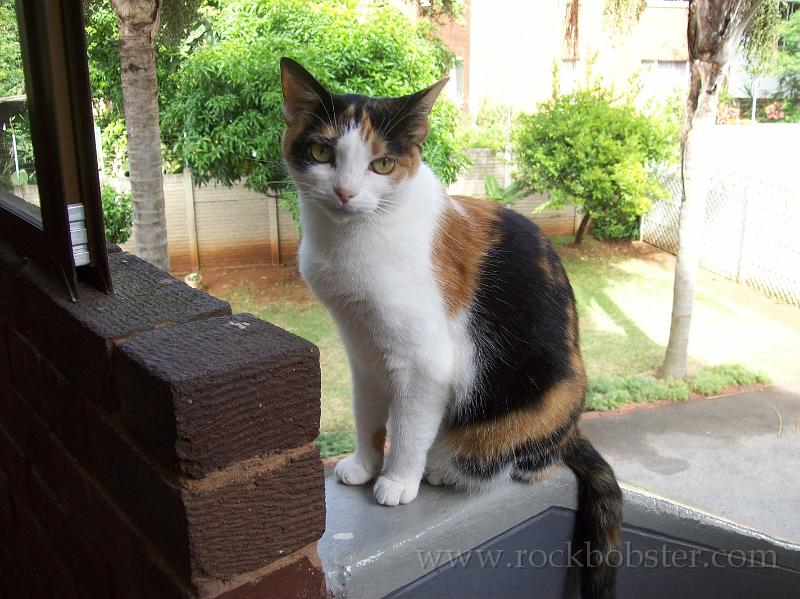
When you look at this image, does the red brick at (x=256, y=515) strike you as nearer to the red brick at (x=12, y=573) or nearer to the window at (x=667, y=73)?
the red brick at (x=12, y=573)

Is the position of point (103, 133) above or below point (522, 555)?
above

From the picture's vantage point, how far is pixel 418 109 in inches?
45.9

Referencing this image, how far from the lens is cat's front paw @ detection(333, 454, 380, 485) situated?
1.23 meters

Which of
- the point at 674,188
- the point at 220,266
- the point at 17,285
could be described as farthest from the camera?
the point at 674,188

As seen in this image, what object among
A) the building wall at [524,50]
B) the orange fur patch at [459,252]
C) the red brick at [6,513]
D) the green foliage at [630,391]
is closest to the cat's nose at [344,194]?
the orange fur patch at [459,252]

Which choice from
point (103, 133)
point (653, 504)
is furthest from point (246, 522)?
point (103, 133)

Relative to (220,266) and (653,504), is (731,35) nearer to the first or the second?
(653,504)

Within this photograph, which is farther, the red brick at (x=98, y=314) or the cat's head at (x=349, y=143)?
the cat's head at (x=349, y=143)

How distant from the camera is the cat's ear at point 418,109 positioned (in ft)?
3.77

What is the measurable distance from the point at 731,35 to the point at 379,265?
3.47 meters

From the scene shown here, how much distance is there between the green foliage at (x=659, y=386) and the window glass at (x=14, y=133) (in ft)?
11.5

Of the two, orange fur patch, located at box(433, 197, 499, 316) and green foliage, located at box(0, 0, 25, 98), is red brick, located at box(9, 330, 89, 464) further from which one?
orange fur patch, located at box(433, 197, 499, 316)

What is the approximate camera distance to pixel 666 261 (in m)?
6.52

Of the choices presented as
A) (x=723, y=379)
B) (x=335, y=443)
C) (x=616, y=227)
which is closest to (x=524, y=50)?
(x=616, y=227)
